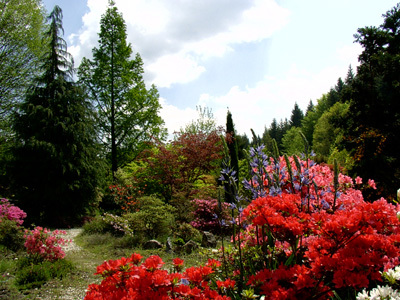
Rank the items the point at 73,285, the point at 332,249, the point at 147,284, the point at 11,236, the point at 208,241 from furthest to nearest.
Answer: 1. the point at 208,241
2. the point at 11,236
3. the point at 73,285
4. the point at 332,249
5. the point at 147,284

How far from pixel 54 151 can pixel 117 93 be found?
6778 millimetres

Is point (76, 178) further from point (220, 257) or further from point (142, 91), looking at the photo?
point (220, 257)

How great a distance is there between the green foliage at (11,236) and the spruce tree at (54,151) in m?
3.88

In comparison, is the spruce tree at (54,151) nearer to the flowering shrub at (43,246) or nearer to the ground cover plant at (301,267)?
the flowering shrub at (43,246)

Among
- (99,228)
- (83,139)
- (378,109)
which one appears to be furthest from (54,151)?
(378,109)

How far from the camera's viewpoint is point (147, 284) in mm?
1280

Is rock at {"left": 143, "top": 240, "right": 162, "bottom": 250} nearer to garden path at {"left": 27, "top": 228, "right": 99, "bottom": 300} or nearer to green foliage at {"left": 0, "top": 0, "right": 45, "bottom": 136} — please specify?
garden path at {"left": 27, "top": 228, "right": 99, "bottom": 300}

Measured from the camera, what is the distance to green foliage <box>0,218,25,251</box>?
575 centimetres

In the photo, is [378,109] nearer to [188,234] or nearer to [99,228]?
[188,234]

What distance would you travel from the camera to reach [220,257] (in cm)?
256

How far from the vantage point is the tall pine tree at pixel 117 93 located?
50.4 feet

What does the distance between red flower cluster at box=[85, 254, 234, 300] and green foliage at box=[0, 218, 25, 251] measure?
216 inches

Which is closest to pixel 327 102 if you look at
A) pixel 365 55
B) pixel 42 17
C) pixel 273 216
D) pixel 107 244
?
pixel 365 55

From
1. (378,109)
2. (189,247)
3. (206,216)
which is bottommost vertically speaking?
(189,247)
